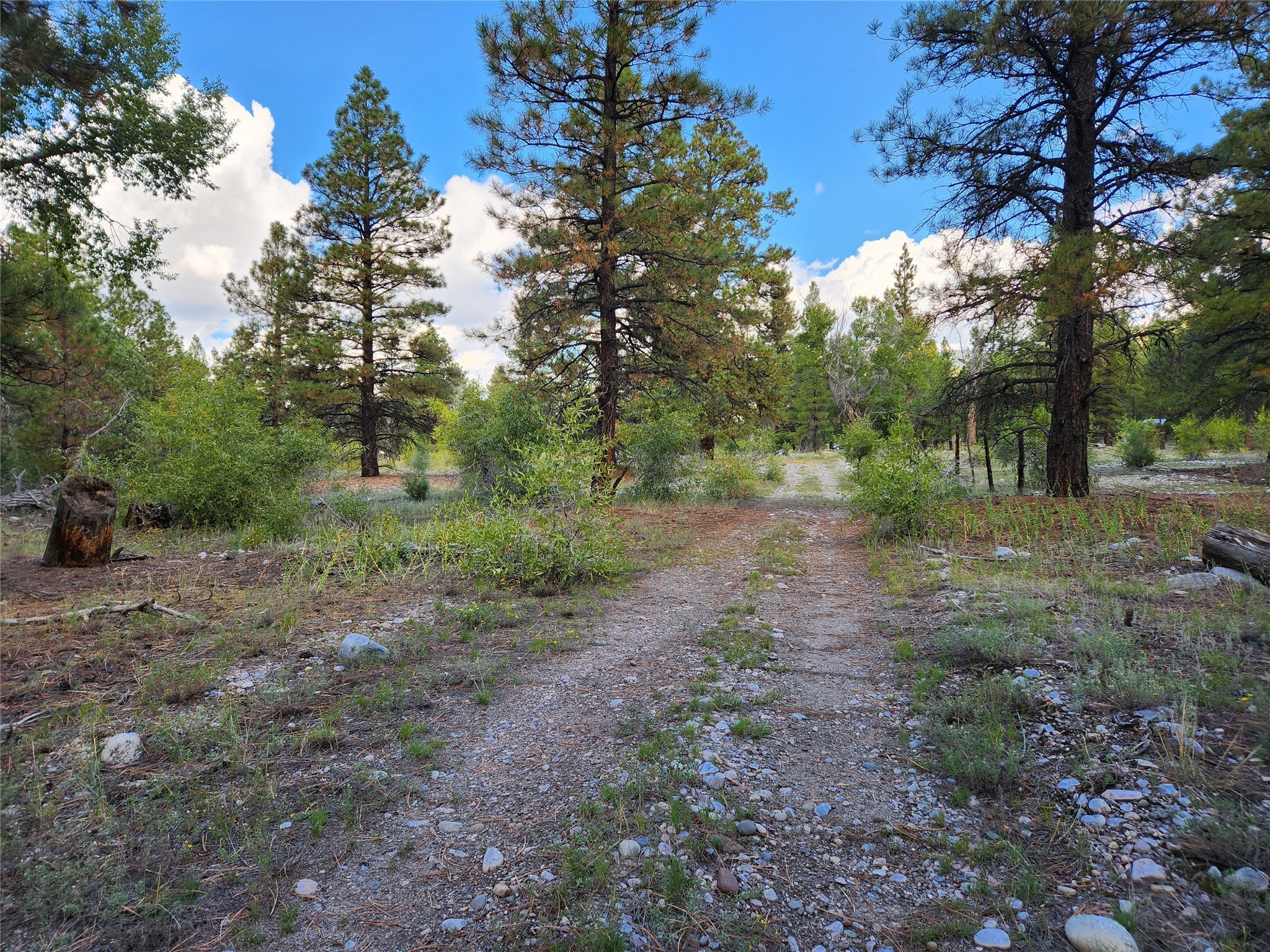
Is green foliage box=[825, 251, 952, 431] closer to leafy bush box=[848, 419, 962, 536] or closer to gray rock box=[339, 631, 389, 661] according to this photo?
leafy bush box=[848, 419, 962, 536]

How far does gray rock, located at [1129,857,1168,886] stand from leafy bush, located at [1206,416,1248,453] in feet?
90.2

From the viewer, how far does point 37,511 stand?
11.1m

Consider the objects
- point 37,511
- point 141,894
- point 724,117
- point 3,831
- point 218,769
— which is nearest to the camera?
point 141,894

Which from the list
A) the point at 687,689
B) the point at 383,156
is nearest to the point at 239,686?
the point at 687,689

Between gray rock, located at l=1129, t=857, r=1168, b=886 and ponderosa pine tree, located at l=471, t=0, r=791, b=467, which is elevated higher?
ponderosa pine tree, located at l=471, t=0, r=791, b=467

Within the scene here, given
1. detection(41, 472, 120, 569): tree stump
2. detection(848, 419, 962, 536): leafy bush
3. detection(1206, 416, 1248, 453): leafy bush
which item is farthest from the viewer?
detection(1206, 416, 1248, 453): leafy bush

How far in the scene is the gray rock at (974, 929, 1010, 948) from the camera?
1.74m

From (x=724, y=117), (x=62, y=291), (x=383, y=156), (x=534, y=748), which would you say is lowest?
(x=534, y=748)

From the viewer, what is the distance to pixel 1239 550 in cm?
490

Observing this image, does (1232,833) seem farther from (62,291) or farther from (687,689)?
(62,291)

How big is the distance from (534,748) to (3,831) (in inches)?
80.3

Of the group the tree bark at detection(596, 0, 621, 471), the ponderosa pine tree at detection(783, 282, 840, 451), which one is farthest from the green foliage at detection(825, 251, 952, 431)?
the tree bark at detection(596, 0, 621, 471)

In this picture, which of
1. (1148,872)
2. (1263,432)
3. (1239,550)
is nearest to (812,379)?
(1263,432)

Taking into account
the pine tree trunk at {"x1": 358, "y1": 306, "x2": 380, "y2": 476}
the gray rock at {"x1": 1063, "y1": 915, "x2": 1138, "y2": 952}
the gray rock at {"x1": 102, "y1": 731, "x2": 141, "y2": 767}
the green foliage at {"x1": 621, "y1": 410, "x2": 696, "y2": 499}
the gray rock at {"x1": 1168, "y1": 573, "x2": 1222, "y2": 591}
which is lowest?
the gray rock at {"x1": 1063, "y1": 915, "x2": 1138, "y2": 952}
